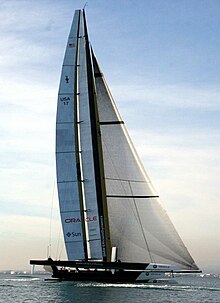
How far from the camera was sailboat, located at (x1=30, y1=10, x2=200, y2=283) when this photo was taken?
44938mm

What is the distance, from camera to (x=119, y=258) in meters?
45.8

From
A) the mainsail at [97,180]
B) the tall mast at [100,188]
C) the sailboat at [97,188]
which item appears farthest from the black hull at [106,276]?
the tall mast at [100,188]

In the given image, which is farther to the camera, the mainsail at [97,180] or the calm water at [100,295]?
the mainsail at [97,180]

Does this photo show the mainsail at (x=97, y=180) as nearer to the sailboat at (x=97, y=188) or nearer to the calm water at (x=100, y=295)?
the sailboat at (x=97, y=188)

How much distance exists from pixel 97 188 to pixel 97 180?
0.59 metres

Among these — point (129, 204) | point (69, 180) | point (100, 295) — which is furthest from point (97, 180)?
point (100, 295)

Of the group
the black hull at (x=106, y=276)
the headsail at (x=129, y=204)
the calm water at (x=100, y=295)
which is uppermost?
the headsail at (x=129, y=204)

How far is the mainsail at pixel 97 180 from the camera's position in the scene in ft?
150

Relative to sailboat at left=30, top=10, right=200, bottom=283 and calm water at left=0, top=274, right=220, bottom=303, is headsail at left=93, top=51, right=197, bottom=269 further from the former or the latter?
calm water at left=0, top=274, right=220, bottom=303

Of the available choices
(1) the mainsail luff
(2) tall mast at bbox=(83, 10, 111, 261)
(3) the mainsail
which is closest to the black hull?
(3) the mainsail

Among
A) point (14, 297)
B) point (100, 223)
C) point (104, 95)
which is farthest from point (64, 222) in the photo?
point (104, 95)

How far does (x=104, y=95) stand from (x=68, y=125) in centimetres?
369

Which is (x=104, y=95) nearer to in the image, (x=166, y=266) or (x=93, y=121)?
(x=93, y=121)

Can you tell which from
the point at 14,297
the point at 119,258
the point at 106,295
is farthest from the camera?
the point at 119,258
